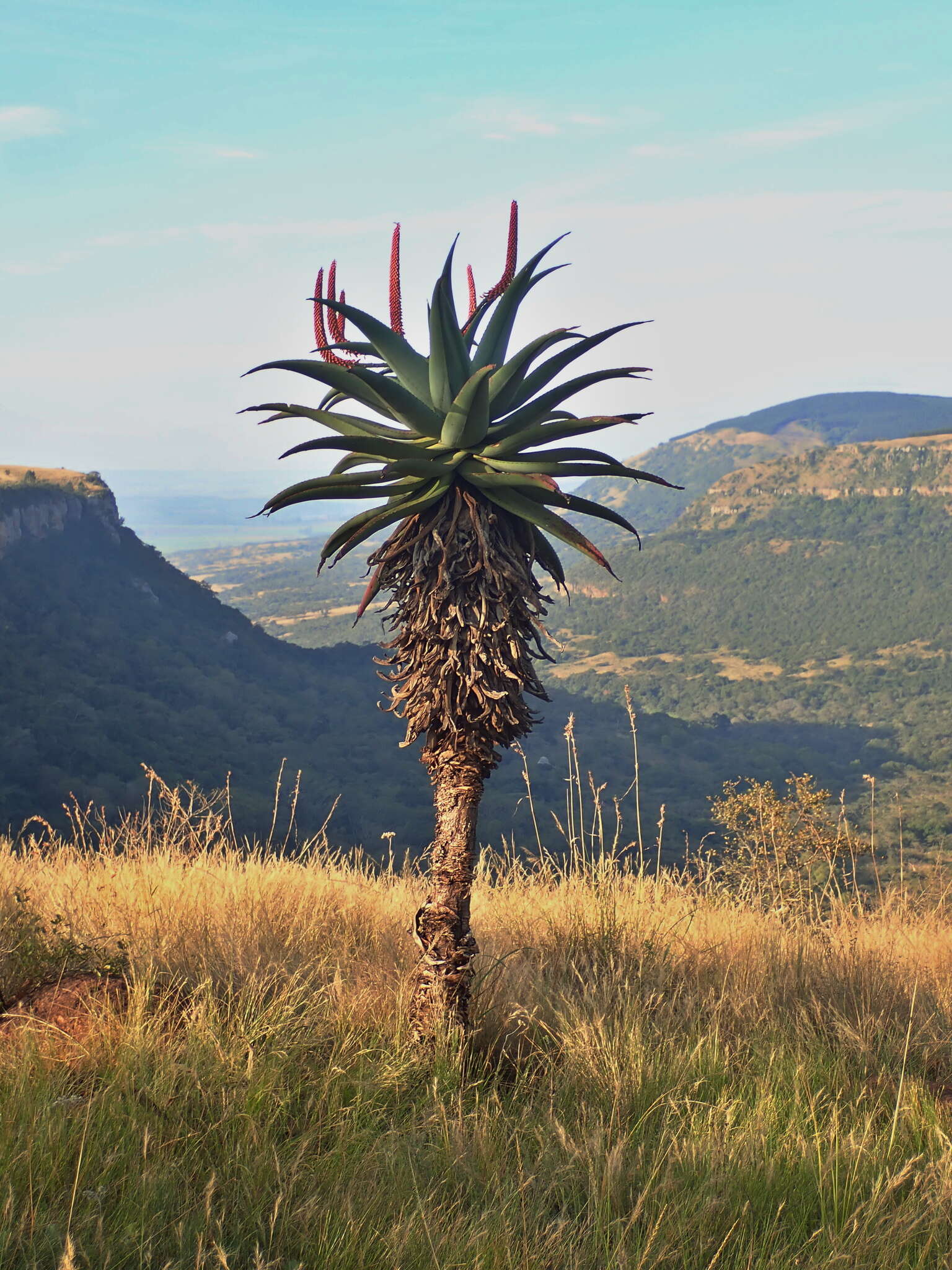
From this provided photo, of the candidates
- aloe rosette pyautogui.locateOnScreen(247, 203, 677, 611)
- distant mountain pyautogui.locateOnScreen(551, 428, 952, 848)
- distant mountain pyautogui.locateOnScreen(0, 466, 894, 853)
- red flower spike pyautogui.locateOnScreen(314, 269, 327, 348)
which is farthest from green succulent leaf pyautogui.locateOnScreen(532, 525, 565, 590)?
distant mountain pyautogui.locateOnScreen(551, 428, 952, 848)

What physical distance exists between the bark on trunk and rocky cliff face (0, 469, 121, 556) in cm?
8465

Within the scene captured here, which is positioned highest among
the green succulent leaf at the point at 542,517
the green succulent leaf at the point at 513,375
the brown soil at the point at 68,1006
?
the green succulent leaf at the point at 513,375

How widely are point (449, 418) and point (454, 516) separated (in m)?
0.40

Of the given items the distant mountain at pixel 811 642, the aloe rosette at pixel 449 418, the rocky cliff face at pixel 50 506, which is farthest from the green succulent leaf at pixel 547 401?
the distant mountain at pixel 811 642

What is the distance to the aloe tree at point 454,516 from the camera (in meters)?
3.85

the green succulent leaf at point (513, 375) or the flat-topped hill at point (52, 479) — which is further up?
the flat-topped hill at point (52, 479)

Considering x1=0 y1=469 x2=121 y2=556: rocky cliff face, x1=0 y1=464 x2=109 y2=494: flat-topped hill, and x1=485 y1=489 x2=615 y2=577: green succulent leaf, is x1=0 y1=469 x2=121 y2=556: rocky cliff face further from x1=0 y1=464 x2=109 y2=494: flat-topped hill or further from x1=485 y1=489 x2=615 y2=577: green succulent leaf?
x1=485 y1=489 x2=615 y2=577: green succulent leaf

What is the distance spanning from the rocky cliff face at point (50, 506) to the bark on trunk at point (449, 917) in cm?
8465

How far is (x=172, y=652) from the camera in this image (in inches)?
3378

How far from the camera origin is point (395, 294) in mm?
4043

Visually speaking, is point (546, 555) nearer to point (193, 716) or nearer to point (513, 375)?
point (513, 375)

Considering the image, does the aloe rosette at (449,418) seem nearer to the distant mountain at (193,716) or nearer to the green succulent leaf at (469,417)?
the green succulent leaf at (469,417)

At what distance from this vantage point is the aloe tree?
3848mm

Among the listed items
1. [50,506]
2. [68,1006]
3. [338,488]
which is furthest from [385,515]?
[50,506]
